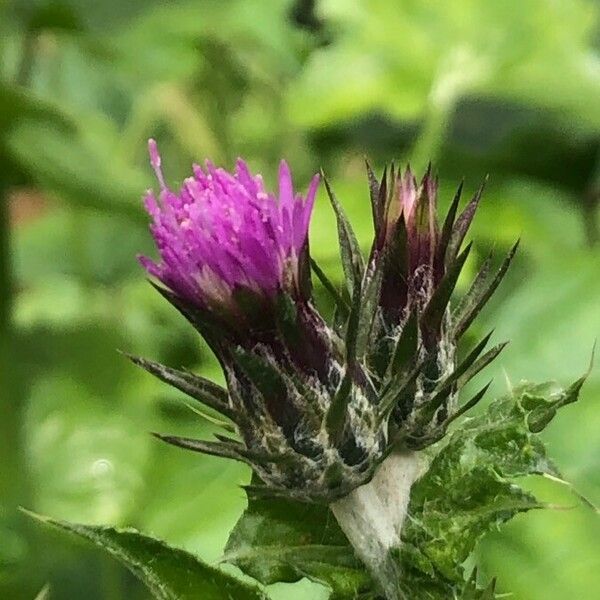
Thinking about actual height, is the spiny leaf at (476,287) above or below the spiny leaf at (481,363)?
above

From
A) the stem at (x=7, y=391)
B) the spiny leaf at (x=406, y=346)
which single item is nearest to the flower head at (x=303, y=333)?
the spiny leaf at (x=406, y=346)

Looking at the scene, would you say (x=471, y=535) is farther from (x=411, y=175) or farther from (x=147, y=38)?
(x=147, y=38)

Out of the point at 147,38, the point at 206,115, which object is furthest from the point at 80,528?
the point at 206,115

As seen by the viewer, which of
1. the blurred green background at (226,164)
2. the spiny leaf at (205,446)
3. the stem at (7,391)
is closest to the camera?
the spiny leaf at (205,446)

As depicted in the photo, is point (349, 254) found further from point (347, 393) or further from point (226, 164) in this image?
point (226, 164)

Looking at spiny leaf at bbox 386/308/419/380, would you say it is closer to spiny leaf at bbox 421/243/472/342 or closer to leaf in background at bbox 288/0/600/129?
spiny leaf at bbox 421/243/472/342

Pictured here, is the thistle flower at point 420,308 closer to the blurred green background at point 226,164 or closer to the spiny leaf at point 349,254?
the spiny leaf at point 349,254

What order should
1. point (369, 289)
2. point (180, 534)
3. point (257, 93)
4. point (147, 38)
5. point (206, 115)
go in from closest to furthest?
point (369, 289), point (180, 534), point (147, 38), point (206, 115), point (257, 93)
